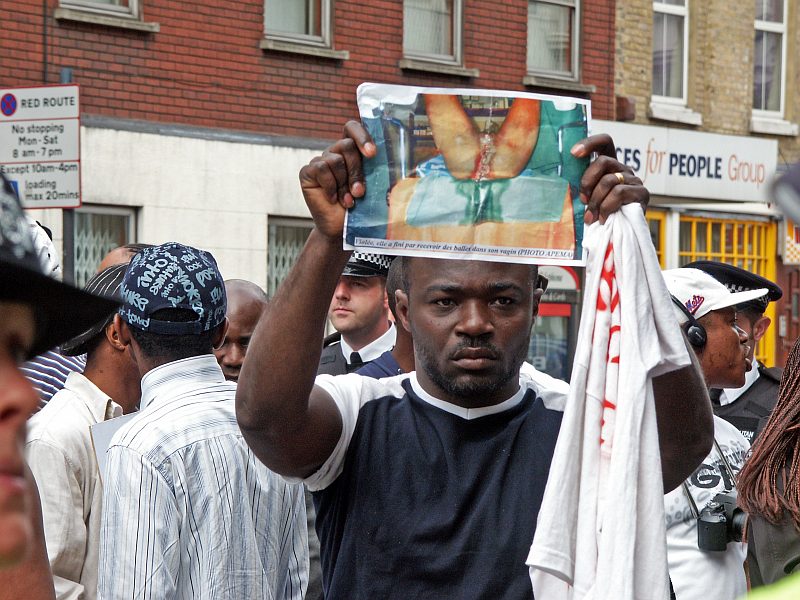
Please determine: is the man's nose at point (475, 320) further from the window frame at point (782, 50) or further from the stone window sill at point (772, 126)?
the window frame at point (782, 50)

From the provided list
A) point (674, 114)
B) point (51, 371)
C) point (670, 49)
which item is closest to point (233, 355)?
point (51, 371)

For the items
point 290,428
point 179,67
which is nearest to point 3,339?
point 290,428

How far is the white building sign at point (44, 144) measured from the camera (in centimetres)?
866

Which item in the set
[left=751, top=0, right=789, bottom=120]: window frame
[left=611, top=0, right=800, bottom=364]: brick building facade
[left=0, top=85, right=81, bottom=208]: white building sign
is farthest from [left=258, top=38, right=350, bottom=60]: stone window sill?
→ [left=751, top=0, right=789, bottom=120]: window frame

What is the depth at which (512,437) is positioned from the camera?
3174mm

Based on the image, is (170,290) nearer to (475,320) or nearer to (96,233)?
(475,320)

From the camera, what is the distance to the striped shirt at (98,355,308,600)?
11.5 feet

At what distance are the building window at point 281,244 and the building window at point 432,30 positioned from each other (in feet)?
7.80

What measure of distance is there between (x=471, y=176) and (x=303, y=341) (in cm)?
50

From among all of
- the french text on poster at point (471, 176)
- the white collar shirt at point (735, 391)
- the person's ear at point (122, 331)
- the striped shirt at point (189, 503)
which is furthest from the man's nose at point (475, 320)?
the white collar shirt at point (735, 391)

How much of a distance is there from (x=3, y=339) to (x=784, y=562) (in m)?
2.54

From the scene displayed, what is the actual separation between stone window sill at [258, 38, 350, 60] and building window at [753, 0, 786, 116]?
754 cm

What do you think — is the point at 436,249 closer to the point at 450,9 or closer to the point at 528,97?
the point at 528,97

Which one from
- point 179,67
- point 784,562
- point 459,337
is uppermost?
point 179,67
